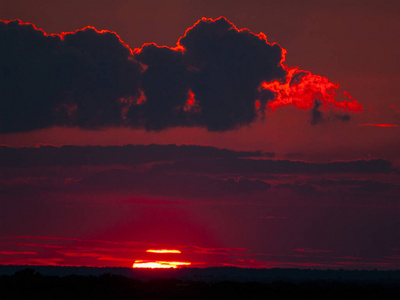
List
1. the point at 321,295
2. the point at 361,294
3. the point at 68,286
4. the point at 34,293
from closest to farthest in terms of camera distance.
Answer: the point at 34,293 < the point at 68,286 < the point at 321,295 < the point at 361,294

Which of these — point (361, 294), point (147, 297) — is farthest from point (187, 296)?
point (361, 294)

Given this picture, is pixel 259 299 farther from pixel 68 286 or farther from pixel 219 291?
pixel 68 286

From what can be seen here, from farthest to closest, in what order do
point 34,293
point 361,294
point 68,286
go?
point 361,294 → point 68,286 → point 34,293

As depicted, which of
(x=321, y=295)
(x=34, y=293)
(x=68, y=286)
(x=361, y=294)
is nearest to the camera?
(x=34, y=293)

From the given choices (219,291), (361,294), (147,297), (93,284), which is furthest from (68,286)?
(361,294)

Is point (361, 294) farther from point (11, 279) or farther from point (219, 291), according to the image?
point (11, 279)

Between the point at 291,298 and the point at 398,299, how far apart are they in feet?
61.9

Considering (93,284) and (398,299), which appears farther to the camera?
(398,299)

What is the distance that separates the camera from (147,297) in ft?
311

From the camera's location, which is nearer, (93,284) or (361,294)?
(93,284)

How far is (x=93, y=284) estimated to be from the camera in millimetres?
100938

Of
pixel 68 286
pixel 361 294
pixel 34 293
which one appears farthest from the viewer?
pixel 361 294

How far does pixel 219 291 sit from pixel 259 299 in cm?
665

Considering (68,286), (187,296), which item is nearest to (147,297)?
(187,296)
